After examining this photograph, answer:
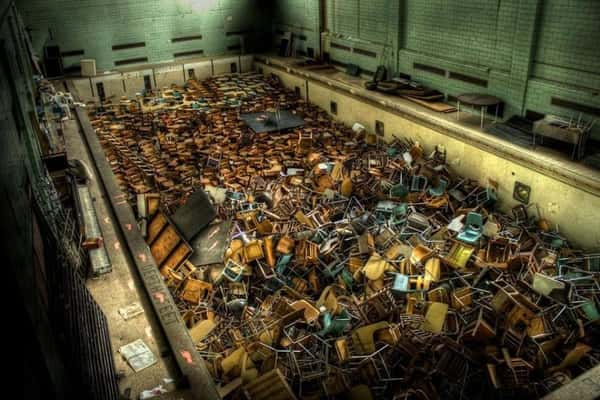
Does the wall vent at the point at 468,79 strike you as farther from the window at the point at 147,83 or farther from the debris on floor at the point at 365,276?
the window at the point at 147,83

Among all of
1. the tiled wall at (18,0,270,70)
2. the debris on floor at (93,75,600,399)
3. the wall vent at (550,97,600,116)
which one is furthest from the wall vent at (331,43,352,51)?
the wall vent at (550,97,600,116)

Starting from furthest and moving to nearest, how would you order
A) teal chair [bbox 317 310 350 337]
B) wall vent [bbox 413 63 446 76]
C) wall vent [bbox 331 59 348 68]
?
wall vent [bbox 331 59 348 68] → wall vent [bbox 413 63 446 76] → teal chair [bbox 317 310 350 337]

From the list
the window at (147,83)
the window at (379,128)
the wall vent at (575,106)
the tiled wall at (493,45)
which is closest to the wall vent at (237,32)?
the window at (147,83)

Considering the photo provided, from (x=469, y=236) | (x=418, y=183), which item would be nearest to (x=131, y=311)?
(x=469, y=236)

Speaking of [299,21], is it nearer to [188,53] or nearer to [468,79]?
[188,53]

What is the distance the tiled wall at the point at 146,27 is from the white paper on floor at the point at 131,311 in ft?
36.5

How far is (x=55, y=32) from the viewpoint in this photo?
13789 millimetres

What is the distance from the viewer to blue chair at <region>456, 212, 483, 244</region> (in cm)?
643

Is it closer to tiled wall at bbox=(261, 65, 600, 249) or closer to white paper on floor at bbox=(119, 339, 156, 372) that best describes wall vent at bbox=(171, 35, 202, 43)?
tiled wall at bbox=(261, 65, 600, 249)

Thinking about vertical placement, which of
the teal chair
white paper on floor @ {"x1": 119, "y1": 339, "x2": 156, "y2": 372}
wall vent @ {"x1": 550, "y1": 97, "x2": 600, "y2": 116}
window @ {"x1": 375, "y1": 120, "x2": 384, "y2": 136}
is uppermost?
wall vent @ {"x1": 550, "y1": 97, "x2": 600, "y2": 116}

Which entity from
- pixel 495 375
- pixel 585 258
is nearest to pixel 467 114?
pixel 585 258

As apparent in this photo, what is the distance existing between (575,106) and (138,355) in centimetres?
681

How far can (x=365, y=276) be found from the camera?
604 centimetres

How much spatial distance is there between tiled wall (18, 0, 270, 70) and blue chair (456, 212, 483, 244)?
11705 millimetres
